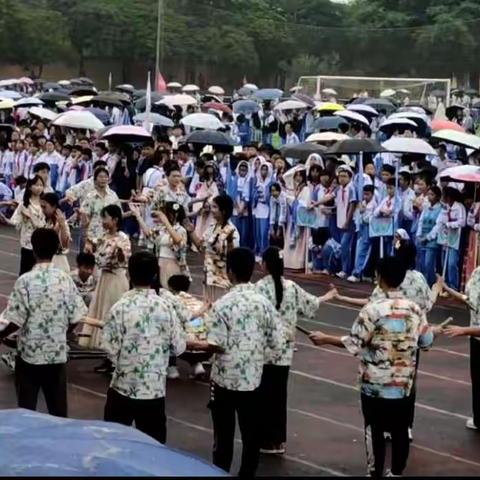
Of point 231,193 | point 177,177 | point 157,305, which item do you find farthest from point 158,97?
point 157,305

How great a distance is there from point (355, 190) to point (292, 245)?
1599 millimetres

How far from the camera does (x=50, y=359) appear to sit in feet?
27.1

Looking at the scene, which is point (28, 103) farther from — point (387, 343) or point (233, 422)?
point (387, 343)

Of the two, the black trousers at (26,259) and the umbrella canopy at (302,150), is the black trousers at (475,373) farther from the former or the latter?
the umbrella canopy at (302,150)

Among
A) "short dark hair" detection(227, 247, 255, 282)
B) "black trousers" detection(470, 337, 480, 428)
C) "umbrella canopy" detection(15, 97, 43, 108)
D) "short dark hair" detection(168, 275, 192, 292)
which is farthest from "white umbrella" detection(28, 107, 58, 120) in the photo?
"short dark hair" detection(227, 247, 255, 282)

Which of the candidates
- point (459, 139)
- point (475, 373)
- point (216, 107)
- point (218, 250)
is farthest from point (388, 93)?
point (475, 373)

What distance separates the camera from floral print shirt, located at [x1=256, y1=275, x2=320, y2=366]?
861 centimetres

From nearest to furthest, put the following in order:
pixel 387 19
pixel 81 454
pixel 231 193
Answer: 1. pixel 81 454
2. pixel 231 193
3. pixel 387 19

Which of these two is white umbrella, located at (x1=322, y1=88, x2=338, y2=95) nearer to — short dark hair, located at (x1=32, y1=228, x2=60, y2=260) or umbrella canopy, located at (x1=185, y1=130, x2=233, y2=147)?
umbrella canopy, located at (x1=185, y1=130, x2=233, y2=147)

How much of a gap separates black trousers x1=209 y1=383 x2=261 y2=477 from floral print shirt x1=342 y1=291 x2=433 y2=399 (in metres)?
0.80

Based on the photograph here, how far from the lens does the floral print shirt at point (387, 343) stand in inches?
302

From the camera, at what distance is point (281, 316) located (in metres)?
8.65

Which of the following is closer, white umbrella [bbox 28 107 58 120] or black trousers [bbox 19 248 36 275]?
black trousers [bbox 19 248 36 275]

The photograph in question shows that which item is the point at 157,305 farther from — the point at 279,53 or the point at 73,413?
the point at 279,53
